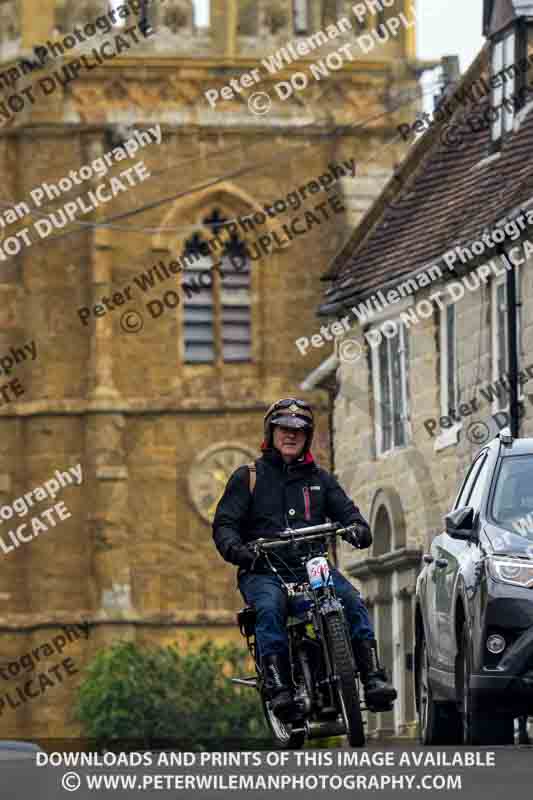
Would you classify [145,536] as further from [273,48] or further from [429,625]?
[429,625]

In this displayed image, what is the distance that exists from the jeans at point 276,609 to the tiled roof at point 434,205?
1593cm

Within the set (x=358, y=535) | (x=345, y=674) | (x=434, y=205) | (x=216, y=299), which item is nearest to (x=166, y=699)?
(x=216, y=299)

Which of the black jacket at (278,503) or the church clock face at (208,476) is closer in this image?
the black jacket at (278,503)

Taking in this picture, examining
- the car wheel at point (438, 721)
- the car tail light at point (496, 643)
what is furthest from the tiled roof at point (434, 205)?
the car tail light at point (496, 643)

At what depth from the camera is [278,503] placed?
52.2 ft

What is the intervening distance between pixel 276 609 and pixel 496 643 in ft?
4.02

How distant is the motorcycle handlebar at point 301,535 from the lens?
51.2 feet

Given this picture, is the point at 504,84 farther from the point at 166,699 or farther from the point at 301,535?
the point at 166,699

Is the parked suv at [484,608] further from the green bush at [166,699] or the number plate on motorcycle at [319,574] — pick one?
the green bush at [166,699]

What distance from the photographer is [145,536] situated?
68812mm

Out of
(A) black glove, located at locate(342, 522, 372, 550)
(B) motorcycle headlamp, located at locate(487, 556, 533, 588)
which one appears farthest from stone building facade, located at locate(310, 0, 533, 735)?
(B) motorcycle headlamp, located at locate(487, 556, 533, 588)

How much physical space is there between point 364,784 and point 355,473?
28319mm

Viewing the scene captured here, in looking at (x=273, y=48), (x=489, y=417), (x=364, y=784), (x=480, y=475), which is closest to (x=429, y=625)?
(x=480, y=475)

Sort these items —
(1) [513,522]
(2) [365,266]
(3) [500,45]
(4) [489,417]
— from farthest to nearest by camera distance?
(2) [365,266]
(3) [500,45]
(4) [489,417]
(1) [513,522]
